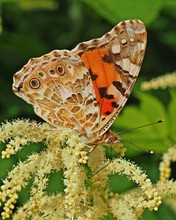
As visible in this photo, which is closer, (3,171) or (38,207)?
(38,207)

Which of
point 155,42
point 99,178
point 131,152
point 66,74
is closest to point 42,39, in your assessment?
point 155,42

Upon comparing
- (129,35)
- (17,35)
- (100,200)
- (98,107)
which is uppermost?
(17,35)

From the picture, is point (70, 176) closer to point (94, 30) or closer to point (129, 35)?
point (129, 35)

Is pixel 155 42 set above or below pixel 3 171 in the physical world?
above

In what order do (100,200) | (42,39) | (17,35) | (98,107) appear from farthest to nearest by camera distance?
(42,39) → (17,35) → (98,107) → (100,200)

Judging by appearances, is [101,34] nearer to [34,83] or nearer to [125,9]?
[125,9]

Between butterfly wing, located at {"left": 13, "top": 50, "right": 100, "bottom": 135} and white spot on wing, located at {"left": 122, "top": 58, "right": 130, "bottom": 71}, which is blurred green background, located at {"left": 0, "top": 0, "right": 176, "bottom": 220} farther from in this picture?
white spot on wing, located at {"left": 122, "top": 58, "right": 130, "bottom": 71}
